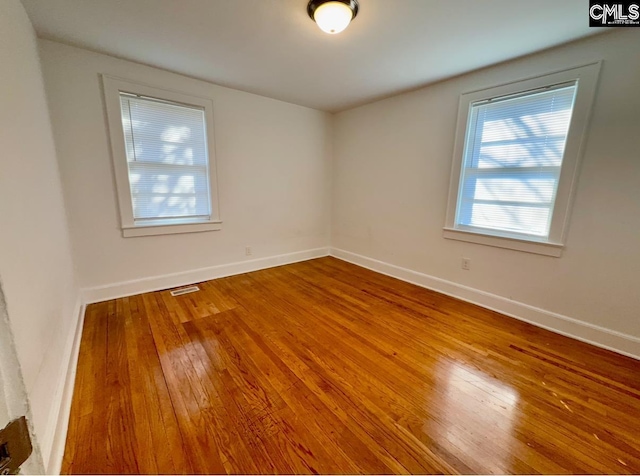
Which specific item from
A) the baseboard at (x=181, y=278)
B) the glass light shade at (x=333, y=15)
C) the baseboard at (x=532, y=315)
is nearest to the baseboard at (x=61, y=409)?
the baseboard at (x=181, y=278)

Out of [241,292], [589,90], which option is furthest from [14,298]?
[589,90]

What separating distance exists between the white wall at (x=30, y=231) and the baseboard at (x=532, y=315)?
3.22 meters

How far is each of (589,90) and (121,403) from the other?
3795mm

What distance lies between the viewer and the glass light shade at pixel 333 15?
5.25ft

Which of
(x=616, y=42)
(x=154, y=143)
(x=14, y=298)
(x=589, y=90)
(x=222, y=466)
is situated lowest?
(x=222, y=466)

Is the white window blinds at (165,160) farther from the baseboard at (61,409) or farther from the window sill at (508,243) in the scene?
the window sill at (508,243)

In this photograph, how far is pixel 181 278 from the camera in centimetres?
310

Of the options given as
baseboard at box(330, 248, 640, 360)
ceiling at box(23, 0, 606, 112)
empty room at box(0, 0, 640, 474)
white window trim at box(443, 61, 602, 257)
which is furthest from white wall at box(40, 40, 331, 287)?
white window trim at box(443, 61, 602, 257)

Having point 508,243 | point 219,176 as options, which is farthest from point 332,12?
point 508,243

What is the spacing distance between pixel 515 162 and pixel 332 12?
204cm

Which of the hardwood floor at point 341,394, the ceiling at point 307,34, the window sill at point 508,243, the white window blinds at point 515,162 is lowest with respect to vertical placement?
the hardwood floor at point 341,394

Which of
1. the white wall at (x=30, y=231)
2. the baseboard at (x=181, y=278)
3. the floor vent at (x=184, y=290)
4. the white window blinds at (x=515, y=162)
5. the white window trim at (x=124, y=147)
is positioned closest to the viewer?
the white wall at (x=30, y=231)

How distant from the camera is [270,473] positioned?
1.13 meters

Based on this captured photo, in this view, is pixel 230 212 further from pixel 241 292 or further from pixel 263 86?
pixel 263 86
